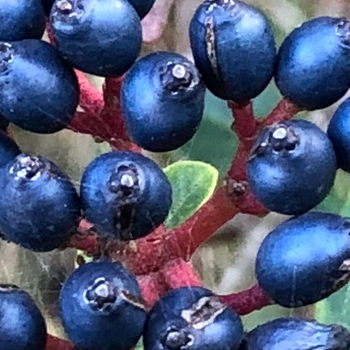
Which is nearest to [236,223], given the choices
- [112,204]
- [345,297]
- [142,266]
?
[345,297]

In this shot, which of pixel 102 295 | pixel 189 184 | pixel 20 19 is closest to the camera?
pixel 102 295

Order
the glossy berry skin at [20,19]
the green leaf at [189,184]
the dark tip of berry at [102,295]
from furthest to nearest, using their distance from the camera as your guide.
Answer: the green leaf at [189,184] → the glossy berry skin at [20,19] → the dark tip of berry at [102,295]

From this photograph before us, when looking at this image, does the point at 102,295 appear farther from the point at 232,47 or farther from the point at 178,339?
the point at 232,47

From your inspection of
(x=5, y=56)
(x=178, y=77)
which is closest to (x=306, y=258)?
(x=178, y=77)

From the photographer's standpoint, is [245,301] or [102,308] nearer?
[102,308]

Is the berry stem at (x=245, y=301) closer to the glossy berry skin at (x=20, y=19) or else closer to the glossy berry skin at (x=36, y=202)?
the glossy berry skin at (x=36, y=202)

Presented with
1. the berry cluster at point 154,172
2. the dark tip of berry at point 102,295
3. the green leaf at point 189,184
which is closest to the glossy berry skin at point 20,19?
the berry cluster at point 154,172

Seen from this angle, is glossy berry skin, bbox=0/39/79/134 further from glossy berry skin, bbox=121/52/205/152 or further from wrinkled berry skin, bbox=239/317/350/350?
wrinkled berry skin, bbox=239/317/350/350
